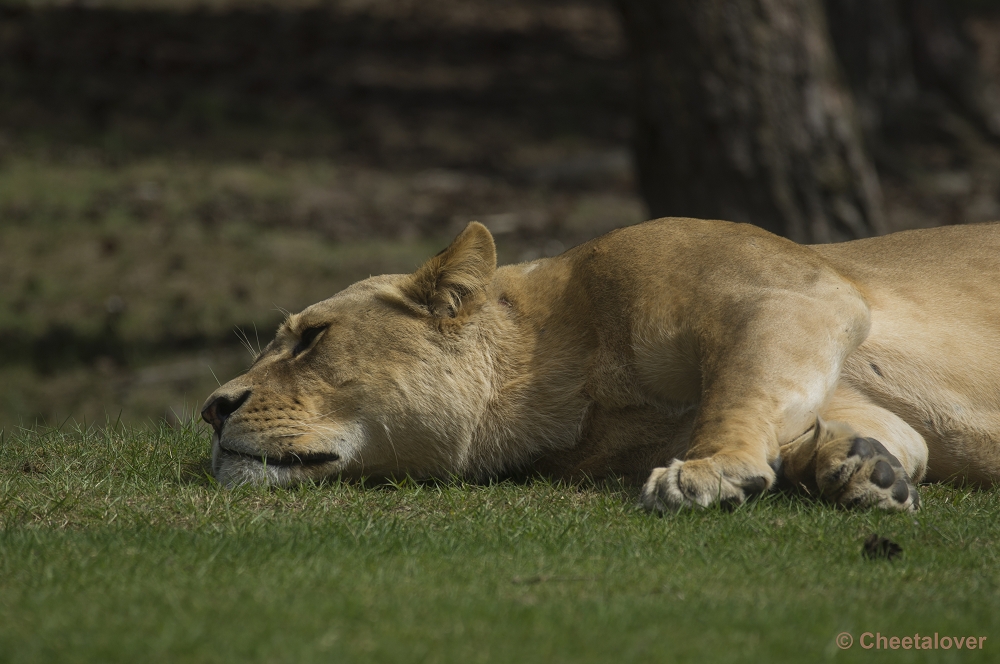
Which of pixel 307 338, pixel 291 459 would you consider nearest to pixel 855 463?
pixel 291 459

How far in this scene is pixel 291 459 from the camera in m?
4.39

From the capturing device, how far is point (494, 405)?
468 centimetres

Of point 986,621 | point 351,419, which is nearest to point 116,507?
point 351,419

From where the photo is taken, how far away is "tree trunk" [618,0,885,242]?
7230 millimetres

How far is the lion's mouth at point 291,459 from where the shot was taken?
438 cm

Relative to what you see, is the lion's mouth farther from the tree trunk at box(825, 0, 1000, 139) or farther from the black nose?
the tree trunk at box(825, 0, 1000, 139)

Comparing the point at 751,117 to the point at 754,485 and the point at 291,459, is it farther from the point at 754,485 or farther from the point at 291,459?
the point at 291,459

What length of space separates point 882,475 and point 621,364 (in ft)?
3.65

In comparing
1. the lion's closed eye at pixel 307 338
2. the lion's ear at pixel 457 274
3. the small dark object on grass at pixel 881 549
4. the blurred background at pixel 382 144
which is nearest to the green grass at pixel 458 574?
the small dark object on grass at pixel 881 549

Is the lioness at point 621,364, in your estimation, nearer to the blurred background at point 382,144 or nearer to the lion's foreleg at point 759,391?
the lion's foreleg at point 759,391

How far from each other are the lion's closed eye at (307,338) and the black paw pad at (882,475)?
224 cm

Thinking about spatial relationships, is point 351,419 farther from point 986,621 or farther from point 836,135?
point 836,135

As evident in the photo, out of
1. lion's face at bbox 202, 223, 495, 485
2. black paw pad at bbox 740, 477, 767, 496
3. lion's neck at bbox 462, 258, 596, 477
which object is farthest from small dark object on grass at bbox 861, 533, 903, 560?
lion's face at bbox 202, 223, 495, 485

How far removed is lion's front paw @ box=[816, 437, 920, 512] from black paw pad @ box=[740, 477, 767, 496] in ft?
0.92
